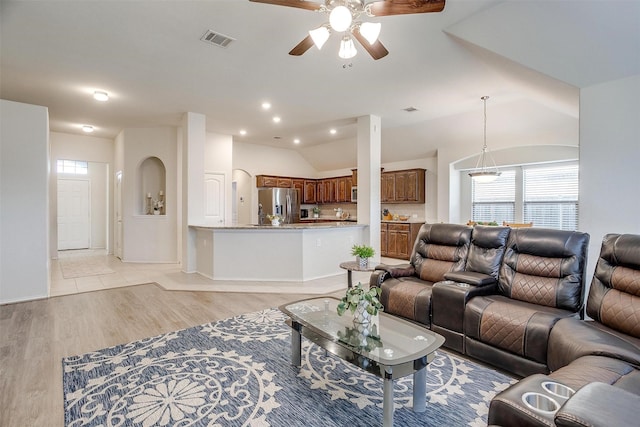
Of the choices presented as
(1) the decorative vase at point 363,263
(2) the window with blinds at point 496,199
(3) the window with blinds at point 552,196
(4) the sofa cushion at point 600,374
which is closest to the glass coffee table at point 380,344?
(4) the sofa cushion at point 600,374

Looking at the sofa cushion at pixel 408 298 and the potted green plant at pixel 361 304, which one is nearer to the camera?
the potted green plant at pixel 361 304

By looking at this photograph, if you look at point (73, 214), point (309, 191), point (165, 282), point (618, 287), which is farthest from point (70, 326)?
point (309, 191)

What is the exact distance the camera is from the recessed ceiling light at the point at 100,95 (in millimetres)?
5034

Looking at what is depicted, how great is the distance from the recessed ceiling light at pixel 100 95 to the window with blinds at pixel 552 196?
26.4ft

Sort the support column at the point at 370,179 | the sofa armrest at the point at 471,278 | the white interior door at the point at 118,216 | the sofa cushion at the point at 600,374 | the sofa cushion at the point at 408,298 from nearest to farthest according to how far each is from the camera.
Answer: the sofa cushion at the point at 600,374 < the sofa armrest at the point at 471,278 < the sofa cushion at the point at 408,298 < the support column at the point at 370,179 < the white interior door at the point at 118,216

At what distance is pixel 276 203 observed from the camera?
9.22 meters

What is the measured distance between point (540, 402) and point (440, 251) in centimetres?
245

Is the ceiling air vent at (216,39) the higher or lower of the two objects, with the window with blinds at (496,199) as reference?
higher

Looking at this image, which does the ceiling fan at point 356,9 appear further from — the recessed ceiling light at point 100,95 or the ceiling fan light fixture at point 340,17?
the recessed ceiling light at point 100,95

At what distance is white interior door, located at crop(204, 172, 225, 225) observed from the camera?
7.50 meters

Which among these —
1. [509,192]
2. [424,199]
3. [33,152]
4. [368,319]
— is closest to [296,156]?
[424,199]

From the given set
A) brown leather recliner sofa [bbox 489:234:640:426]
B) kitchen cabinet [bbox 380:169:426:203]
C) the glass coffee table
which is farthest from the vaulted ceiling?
the glass coffee table

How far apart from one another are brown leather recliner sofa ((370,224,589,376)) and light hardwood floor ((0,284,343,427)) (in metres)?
1.76

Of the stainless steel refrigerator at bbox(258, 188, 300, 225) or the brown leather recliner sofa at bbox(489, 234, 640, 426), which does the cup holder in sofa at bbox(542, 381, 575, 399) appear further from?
the stainless steel refrigerator at bbox(258, 188, 300, 225)
